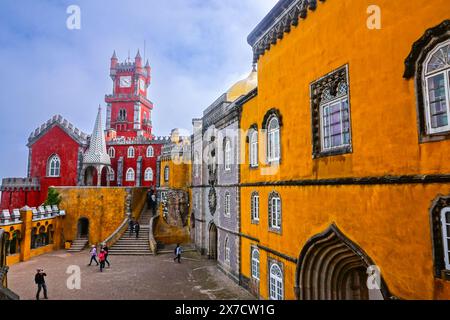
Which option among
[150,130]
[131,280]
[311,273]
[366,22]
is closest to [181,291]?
[131,280]

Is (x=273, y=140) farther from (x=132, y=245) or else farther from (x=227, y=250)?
(x=132, y=245)

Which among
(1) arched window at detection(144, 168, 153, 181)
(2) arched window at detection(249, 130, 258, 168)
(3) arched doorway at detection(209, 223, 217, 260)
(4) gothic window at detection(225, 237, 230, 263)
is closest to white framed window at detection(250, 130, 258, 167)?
(2) arched window at detection(249, 130, 258, 168)

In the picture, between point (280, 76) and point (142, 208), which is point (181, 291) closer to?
point (280, 76)

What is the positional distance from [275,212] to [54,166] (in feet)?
108

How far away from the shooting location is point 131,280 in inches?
658

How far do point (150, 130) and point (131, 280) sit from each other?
40.6 metres

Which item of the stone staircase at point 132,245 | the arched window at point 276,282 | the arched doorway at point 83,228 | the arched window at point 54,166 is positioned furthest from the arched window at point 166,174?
the arched window at point 276,282

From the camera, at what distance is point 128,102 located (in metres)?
50.8

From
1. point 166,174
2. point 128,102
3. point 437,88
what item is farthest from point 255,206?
point 128,102

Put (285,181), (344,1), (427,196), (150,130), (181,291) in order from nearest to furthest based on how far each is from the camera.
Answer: (427,196), (344,1), (285,181), (181,291), (150,130)

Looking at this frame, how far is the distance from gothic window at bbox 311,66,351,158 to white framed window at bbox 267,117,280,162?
2.46 metres

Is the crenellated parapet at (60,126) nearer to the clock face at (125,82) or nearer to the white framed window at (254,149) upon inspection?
the clock face at (125,82)

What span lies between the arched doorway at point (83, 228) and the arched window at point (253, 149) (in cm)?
2144

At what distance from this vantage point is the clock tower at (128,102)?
5009cm
